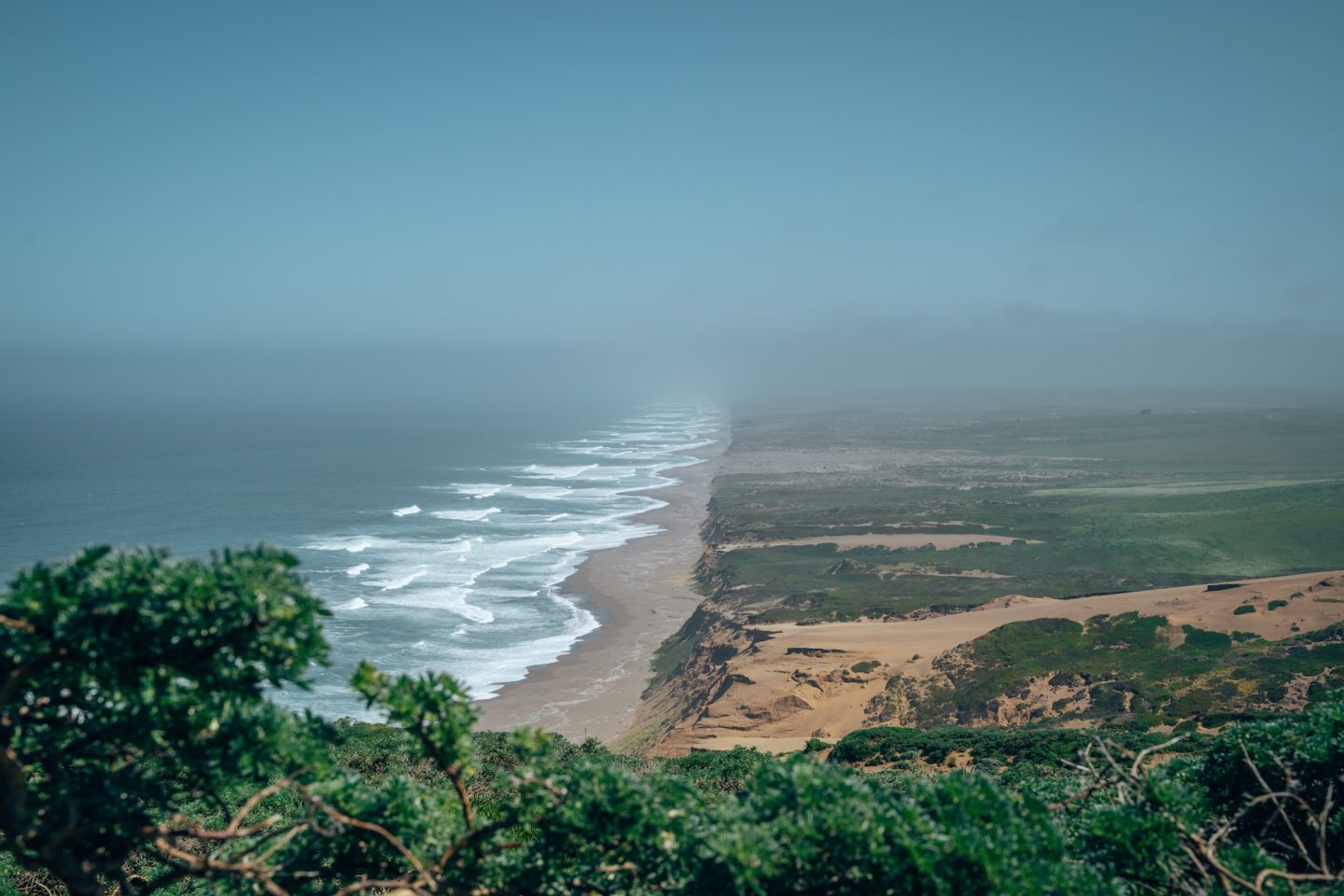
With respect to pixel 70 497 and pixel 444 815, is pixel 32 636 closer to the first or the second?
pixel 444 815

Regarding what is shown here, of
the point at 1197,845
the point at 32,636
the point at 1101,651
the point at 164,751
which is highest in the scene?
the point at 32,636

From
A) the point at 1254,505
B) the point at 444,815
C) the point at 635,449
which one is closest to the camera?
the point at 444,815

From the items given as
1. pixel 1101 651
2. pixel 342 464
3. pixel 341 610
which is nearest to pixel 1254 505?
pixel 1101 651

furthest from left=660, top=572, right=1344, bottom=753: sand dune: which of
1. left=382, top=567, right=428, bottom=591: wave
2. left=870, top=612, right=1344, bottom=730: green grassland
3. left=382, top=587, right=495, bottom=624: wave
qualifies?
left=382, top=567, right=428, bottom=591: wave

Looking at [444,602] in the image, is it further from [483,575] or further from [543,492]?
[543,492]

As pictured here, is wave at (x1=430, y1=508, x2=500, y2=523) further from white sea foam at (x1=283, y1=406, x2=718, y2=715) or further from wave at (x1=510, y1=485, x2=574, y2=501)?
wave at (x1=510, y1=485, x2=574, y2=501)

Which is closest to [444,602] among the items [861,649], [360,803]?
[861,649]

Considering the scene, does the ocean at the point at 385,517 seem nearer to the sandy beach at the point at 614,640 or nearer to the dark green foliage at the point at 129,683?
the sandy beach at the point at 614,640
